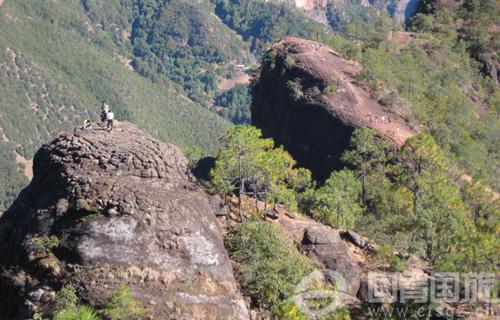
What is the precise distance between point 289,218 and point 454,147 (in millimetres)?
37225

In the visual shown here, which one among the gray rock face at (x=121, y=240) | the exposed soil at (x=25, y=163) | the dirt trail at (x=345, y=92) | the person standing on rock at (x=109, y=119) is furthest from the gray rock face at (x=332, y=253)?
the exposed soil at (x=25, y=163)

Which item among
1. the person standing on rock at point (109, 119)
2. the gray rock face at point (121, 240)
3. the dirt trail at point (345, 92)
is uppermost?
the dirt trail at point (345, 92)

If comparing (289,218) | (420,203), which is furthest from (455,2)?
(289,218)

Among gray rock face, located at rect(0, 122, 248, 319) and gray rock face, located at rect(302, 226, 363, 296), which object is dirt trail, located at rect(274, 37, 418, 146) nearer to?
gray rock face, located at rect(302, 226, 363, 296)

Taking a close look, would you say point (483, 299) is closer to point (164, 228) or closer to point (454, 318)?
point (454, 318)

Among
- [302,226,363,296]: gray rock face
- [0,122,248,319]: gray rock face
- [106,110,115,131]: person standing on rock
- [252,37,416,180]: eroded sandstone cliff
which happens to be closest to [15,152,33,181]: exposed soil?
[252,37,416,180]: eroded sandstone cliff

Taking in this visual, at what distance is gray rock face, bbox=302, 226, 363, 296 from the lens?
113ft

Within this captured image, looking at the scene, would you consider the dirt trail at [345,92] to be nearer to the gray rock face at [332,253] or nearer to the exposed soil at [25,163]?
the gray rock face at [332,253]

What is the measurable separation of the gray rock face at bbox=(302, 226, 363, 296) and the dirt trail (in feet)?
89.2

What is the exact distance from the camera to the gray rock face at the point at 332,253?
34562mm

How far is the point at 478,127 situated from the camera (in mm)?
80500

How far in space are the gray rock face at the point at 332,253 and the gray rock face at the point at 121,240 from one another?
6.81 m

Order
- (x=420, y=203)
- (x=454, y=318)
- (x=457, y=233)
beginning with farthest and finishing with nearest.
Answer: (x=420, y=203), (x=457, y=233), (x=454, y=318)

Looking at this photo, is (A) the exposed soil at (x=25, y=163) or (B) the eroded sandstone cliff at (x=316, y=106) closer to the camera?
(B) the eroded sandstone cliff at (x=316, y=106)
